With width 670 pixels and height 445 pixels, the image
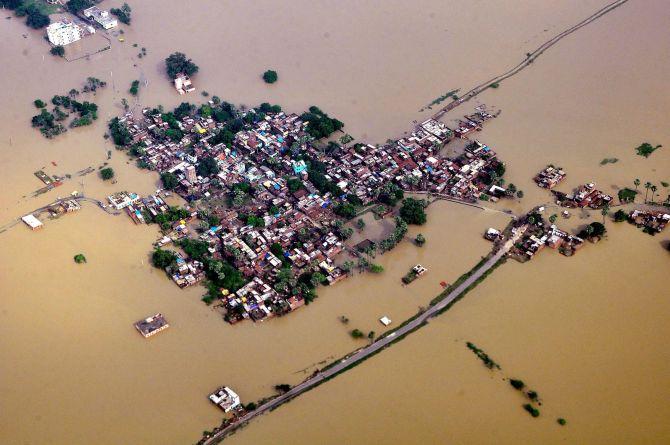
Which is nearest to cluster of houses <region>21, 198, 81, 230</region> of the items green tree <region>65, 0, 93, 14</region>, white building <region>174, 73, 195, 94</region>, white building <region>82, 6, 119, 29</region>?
white building <region>174, 73, 195, 94</region>

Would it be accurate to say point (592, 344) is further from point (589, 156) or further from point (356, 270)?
point (589, 156)

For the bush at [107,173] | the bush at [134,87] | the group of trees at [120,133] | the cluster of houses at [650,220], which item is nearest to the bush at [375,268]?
the cluster of houses at [650,220]

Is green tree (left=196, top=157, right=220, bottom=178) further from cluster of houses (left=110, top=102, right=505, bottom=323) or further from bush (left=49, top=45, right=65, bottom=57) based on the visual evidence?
bush (left=49, top=45, right=65, bottom=57)

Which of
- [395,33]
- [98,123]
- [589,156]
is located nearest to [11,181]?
[98,123]

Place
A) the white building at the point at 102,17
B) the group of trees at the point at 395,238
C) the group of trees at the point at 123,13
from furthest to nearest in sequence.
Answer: the group of trees at the point at 123,13 < the white building at the point at 102,17 < the group of trees at the point at 395,238

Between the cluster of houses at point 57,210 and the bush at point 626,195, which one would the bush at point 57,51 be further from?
the bush at point 626,195

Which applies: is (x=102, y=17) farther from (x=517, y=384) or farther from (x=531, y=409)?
(x=531, y=409)
